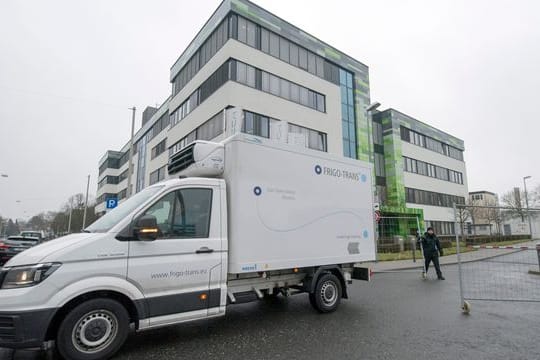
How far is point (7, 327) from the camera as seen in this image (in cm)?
350

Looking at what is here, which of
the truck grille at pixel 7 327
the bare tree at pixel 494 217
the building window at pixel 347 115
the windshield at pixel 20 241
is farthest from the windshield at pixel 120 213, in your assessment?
the building window at pixel 347 115

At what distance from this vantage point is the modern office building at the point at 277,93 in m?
21.7

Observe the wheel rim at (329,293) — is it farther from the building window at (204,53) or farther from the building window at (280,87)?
the building window at (204,53)

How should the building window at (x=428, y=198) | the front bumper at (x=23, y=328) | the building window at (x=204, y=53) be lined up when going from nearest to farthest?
the front bumper at (x=23, y=328) < the building window at (x=204, y=53) < the building window at (x=428, y=198)

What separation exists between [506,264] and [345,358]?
8753 millimetres

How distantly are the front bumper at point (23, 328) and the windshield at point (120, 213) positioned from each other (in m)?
1.17

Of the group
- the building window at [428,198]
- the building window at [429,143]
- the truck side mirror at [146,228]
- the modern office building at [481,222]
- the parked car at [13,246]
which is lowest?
the parked car at [13,246]

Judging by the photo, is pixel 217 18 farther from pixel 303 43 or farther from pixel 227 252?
pixel 227 252

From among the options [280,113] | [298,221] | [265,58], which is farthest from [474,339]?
[265,58]

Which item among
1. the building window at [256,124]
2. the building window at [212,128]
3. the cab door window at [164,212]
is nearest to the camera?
the cab door window at [164,212]

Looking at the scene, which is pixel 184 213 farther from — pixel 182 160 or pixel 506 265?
pixel 506 265

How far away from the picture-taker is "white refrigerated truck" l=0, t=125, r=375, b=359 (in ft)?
12.2

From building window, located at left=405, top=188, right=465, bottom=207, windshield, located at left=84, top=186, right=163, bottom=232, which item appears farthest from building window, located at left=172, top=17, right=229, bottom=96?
building window, located at left=405, top=188, right=465, bottom=207

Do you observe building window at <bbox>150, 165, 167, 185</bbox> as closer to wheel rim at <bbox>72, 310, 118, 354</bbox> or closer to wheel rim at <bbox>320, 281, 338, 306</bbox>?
wheel rim at <bbox>320, 281, 338, 306</bbox>
